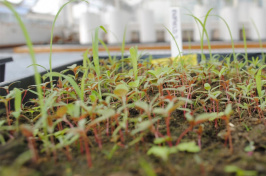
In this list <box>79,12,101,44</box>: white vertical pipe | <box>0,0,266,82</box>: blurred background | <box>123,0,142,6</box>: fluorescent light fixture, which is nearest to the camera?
<box>0,0,266,82</box>: blurred background

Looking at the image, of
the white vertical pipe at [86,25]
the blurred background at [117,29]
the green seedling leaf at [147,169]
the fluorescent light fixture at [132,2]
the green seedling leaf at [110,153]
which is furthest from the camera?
the fluorescent light fixture at [132,2]

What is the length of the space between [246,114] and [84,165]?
0.39 metres

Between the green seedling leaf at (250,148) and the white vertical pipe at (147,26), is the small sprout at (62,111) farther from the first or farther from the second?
the white vertical pipe at (147,26)

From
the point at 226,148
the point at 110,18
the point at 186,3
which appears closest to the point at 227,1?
the point at 110,18

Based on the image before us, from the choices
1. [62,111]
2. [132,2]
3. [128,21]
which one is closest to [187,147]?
[62,111]

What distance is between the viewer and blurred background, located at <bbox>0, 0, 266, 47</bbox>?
240 cm

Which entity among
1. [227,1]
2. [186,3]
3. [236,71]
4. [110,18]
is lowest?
[236,71]

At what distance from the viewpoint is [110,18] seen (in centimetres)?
259

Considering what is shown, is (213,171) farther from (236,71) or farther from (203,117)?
(236,71)

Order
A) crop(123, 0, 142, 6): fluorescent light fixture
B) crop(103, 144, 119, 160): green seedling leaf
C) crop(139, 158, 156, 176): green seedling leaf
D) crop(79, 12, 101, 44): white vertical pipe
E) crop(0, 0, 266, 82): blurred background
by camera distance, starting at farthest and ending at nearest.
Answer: crop(123, 0, 142, 6): fluorescent light fixture, crop(79, 12, 101, 44): white vertical pipe, crop(0, 0, 266, 82): blurred background, crop(103, 144, 119, 160): green seedling leaf, crop(139, 158, 156, 176): green seedling leaf

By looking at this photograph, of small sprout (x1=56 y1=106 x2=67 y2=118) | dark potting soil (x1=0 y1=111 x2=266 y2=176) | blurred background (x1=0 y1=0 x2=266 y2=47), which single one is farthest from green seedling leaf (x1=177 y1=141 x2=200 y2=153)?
blurred background (x1=0 y1=0 x2=266 y2=47)

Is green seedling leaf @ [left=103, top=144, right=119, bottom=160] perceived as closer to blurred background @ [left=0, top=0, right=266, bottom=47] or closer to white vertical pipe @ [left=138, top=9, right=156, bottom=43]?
blurred background @ [left=0, top=0, right=266, bottom=47]

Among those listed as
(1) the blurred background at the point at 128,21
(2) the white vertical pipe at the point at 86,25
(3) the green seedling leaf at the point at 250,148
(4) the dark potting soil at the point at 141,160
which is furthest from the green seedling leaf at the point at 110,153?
(2) the white vertical pipe at the point at 86,25

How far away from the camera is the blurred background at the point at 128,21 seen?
240 cm
